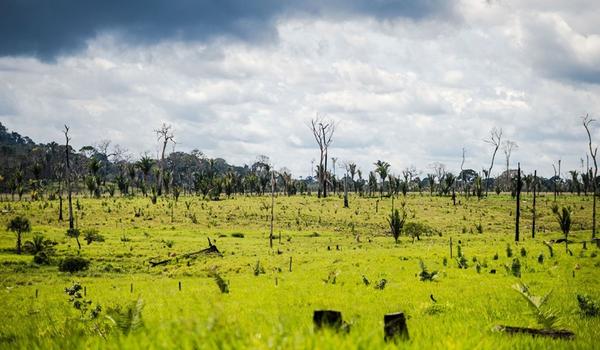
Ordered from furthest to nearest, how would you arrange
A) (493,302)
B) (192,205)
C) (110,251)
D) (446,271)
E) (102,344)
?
(192,205) < (110,251) < (446,271) < (493,302) < (102,344)

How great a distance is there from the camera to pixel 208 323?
2734mm

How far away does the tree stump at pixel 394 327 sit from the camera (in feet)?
10.8

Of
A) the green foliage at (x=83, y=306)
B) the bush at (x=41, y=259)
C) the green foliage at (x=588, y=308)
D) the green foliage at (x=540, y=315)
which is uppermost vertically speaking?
the green foliage at (x=540, y=315)

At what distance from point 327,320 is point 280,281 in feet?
67.1

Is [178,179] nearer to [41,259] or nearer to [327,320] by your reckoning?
[41,259]

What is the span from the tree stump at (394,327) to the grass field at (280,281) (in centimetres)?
9

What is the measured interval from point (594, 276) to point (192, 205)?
62931 mm

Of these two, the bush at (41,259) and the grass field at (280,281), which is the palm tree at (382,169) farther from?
the bush at (41,259)

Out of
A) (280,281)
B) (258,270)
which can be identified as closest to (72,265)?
(258,270)

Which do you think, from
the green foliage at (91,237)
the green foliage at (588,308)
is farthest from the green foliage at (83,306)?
the green foliage at (91,237)

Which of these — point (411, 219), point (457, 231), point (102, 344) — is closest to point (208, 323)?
point (102, 344)

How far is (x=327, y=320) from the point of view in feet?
10.7

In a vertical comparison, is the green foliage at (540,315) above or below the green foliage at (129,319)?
below

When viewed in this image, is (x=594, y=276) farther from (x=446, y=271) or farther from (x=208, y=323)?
(x=208, y=323)
